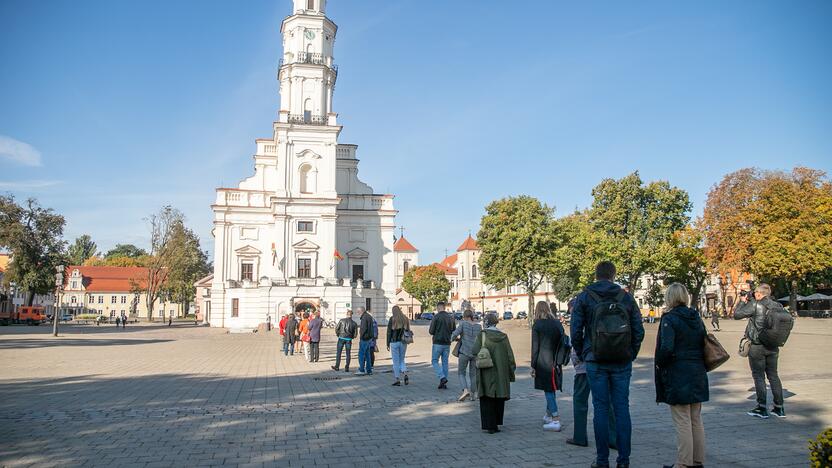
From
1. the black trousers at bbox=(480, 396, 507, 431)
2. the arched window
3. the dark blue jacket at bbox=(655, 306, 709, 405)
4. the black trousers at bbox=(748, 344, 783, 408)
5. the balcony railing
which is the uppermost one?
the balcony railing

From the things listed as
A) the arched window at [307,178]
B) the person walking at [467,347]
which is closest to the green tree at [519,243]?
the arched window at [307,178]

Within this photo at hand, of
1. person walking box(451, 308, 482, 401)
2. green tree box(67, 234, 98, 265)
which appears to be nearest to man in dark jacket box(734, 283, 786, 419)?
person walking box(451, 308, 482, 401)

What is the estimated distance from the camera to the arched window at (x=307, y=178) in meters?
55.5

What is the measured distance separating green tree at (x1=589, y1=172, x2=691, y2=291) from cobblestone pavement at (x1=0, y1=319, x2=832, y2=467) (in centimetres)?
3858

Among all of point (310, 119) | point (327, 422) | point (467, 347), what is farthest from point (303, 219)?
point (327, 422)

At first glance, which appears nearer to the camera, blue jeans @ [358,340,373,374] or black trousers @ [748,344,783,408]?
black trousers @ [748,344,783,408]

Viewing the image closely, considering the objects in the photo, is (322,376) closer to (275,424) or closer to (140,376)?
(140,376)

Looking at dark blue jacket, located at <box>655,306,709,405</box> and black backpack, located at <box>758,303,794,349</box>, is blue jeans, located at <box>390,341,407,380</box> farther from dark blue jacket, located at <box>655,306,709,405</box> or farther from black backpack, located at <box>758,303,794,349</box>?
dark blue jacket, located at <box>655,306,709,405</box>

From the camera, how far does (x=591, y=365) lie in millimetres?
6547

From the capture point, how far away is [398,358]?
44.5 feet

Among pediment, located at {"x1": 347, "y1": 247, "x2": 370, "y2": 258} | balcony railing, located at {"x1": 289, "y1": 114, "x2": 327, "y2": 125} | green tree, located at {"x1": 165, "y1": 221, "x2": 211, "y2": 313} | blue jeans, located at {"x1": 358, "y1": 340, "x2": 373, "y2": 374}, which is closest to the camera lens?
blue jeans, located at {"x1": 358, "y1": 340, "x2": 373, "y2": 374}

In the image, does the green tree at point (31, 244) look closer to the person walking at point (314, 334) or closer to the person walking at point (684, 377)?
the person walking at point (314, 334)

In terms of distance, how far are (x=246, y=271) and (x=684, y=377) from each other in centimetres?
5356

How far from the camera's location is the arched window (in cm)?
5553
